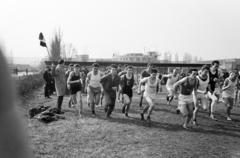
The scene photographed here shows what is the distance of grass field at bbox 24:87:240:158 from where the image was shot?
5.62 metres

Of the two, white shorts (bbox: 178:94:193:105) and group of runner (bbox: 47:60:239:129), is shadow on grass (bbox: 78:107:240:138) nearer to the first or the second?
group of runner (bbox: 47:60:239:129)

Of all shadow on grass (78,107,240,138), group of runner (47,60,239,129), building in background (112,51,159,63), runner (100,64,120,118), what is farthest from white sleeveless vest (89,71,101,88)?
building in background (112,51,159,63)

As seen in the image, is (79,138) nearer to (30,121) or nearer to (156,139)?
(156,139)

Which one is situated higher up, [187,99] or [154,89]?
[154,89]

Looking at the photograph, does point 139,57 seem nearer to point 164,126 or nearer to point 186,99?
point 164,126

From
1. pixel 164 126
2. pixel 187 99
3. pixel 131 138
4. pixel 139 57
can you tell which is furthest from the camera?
pixel 139 57

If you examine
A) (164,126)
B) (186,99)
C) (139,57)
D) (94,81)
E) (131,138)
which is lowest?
(164,126)

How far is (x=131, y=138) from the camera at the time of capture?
6.70m

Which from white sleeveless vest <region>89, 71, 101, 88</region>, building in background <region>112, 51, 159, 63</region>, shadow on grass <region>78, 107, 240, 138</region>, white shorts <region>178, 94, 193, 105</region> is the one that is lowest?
shadow on grass <region>78, 107, 240, 138</region>

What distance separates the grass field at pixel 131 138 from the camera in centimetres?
562

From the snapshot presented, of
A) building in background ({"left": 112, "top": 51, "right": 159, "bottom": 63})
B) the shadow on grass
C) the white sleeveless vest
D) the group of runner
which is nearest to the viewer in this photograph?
the shadow on grass

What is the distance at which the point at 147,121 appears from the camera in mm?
8750

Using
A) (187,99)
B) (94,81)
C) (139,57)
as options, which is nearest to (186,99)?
(187,99)

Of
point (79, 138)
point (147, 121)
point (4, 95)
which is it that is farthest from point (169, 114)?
point (4, 95)
